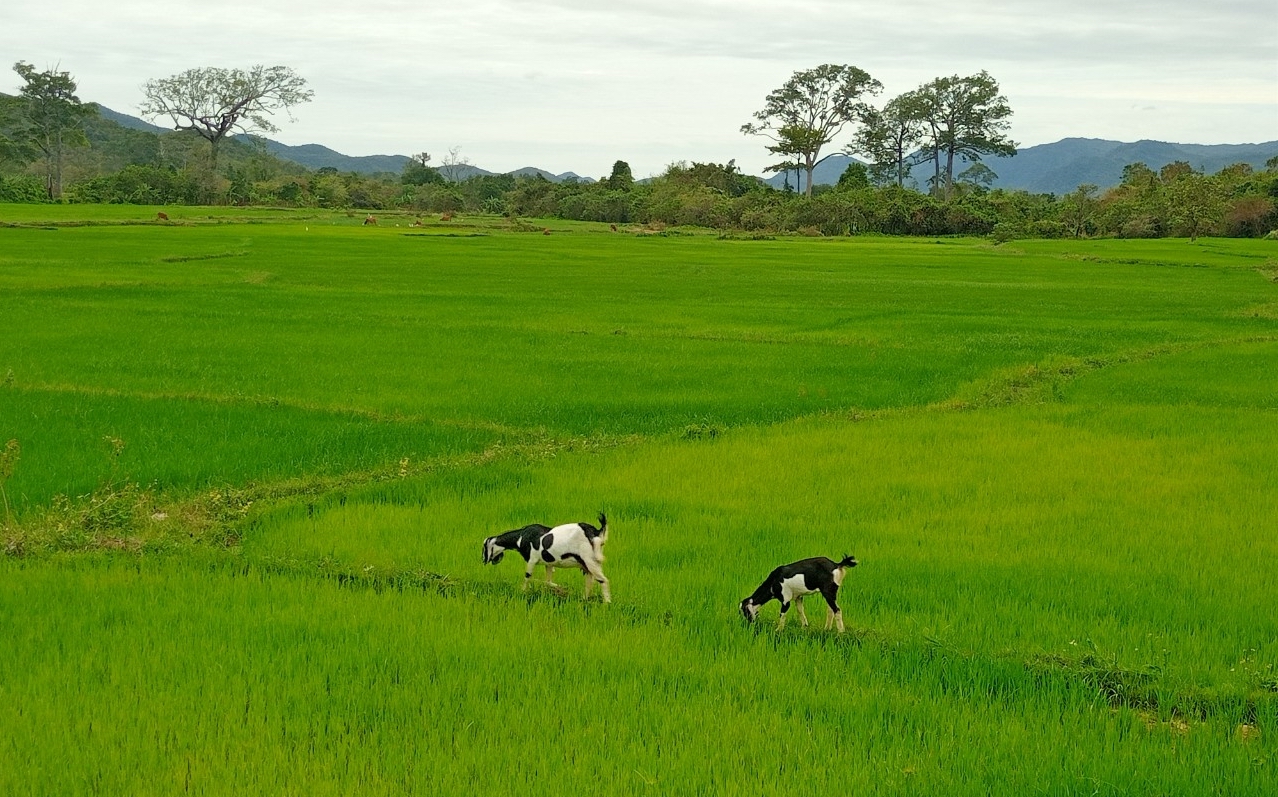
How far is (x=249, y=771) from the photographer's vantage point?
3.76m

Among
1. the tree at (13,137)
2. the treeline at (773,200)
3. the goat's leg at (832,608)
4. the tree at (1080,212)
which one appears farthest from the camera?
the tree at (13,137)

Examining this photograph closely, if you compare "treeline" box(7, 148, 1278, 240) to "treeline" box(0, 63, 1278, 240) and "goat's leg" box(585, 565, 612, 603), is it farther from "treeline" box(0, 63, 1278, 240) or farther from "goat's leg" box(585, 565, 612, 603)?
"goat's leg" box(585, 565, 612, 603)

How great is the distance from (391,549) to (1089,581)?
4.37 meters

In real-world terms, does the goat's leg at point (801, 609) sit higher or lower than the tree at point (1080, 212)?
lower

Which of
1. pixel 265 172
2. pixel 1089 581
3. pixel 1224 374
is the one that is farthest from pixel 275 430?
pixel 265 172

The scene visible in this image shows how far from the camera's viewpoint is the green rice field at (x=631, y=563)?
13.0 ft

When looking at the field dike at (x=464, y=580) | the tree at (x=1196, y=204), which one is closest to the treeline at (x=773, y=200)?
the tree at (x=1196, y=204)

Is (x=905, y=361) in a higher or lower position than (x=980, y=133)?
lower

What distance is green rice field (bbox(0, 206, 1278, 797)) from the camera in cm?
395

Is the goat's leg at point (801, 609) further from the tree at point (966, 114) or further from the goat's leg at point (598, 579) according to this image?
the tree at point (966, 114)

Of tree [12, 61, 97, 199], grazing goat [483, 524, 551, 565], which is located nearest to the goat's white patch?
grazing goat [483, 524, 551, 565]

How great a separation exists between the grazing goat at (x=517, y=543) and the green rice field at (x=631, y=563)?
1.14ft

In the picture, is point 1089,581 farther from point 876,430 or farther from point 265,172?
point 265,172

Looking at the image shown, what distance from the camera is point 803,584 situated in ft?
15.3
